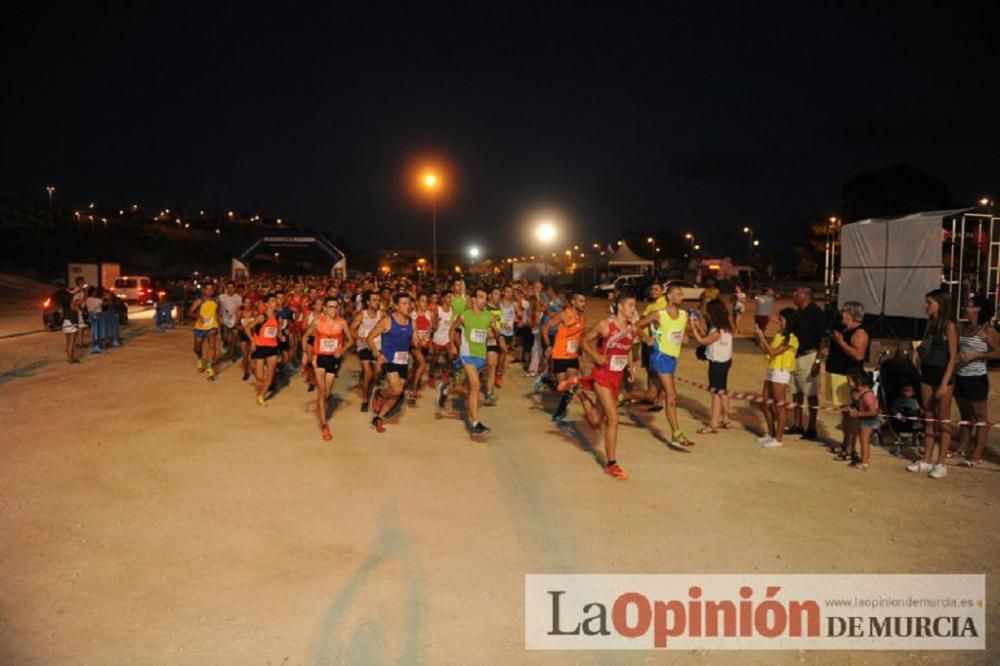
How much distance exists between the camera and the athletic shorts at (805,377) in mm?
A: 8570

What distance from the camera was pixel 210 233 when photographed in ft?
360

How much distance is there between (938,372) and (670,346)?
9.26 ft

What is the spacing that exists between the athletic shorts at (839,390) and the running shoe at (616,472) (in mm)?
2719

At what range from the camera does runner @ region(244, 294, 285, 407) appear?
11.0m

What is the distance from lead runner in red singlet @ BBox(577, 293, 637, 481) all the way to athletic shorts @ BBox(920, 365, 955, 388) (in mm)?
3160

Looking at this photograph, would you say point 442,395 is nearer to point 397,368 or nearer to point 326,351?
point 397,368

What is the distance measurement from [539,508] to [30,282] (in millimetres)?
49921

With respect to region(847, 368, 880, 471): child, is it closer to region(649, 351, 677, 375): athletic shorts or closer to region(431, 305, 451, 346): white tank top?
region(649, 351, 677, 375): athletic shorts

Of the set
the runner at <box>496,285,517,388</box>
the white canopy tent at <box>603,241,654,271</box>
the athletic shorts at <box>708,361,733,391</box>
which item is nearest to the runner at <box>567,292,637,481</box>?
the athletic shorts at <box>708,361,733,391</box>

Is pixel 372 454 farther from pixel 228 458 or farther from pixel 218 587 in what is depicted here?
pixel 218 587

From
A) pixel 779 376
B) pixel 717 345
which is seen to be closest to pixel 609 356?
pixel 717 345

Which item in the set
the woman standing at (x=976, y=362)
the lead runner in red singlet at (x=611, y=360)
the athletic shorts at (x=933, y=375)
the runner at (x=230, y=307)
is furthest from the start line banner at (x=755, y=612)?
the runner at (x=230, y=307)

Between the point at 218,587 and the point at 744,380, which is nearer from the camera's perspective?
the point at 218,587

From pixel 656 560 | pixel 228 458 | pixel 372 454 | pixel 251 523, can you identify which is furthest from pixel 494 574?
pixel 228 458
